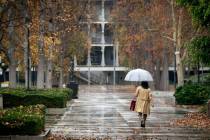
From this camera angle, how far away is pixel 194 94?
111 ft

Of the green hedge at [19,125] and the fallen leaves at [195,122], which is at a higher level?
the green hedge at [19,125]

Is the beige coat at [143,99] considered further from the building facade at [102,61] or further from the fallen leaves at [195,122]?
the building facade at [102,61]

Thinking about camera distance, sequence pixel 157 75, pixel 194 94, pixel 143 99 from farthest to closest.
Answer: pixel 157 75 < pixel 194 94 < pixel 143 99

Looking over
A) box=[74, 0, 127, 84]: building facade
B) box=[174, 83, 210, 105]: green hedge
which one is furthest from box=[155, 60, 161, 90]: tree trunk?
A: box=[174, 83, 210, 105]: green hedge

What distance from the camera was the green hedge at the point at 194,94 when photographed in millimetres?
33562

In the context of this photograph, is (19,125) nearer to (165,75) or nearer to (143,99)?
(143,99)

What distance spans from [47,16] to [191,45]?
14866mm

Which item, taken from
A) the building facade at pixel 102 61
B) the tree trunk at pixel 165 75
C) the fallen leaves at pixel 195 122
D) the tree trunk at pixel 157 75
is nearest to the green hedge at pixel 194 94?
the fallen leaves at pixel 195 122

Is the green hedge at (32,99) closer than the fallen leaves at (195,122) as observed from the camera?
No

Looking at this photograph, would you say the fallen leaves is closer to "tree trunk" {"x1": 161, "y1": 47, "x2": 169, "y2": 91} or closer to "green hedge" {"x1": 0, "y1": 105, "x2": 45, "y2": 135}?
"green hedge" {"x1": 0, "y1": 105, "x2": 45, "y2": 135}

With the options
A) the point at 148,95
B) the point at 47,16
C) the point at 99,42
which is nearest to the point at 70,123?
the point at 148,95

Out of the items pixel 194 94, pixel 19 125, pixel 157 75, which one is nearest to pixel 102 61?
pixel 157 75

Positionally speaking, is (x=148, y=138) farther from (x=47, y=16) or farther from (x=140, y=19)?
(x=140, y=19)

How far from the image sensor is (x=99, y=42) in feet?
336
